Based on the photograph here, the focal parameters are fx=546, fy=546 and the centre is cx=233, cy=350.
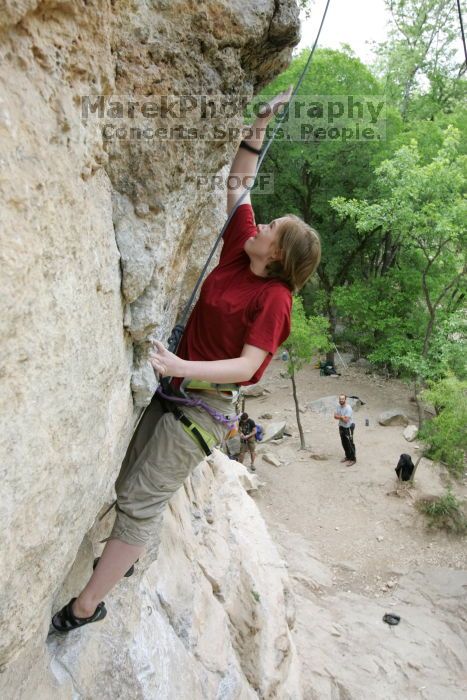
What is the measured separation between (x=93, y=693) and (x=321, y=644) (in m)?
5.25

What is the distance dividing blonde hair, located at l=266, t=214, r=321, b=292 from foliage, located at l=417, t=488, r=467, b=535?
9.92 metres

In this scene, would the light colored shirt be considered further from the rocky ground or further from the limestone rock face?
the limestone rock face

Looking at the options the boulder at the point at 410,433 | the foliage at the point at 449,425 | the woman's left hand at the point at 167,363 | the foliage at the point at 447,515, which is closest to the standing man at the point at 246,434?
the foliage at the point at 449,425

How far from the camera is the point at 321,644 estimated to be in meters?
7.28

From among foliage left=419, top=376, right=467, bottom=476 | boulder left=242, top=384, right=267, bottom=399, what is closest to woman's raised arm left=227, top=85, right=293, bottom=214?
foliage left=419, top=376, right=467, bottom=476

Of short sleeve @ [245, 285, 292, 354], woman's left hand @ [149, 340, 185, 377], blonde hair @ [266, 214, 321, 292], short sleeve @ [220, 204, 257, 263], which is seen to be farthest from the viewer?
short sleeve @ [220, 204, 257, 263]

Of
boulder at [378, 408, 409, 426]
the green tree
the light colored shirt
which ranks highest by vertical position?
the green tree

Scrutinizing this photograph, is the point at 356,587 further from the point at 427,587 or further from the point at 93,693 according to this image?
the point at 93,693

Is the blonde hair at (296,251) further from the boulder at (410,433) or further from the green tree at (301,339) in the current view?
the boulder at (410,433)

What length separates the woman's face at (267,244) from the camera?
2.83 metres

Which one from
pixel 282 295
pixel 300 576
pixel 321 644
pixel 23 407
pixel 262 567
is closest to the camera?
pixel 23 407

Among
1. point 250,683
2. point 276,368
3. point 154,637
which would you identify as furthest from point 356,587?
point 276,368

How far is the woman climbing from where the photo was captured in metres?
2.72

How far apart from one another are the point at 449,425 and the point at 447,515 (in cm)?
185
